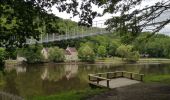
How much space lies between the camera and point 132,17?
Result: 14180 millimetres

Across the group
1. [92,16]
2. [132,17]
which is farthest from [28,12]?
[132,17]

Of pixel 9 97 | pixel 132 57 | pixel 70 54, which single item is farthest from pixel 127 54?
pixel 9 97

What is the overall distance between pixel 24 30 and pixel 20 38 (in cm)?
14

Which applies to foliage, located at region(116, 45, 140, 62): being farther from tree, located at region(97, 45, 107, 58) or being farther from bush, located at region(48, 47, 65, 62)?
bush, located at region(48, 47, 65, 62)

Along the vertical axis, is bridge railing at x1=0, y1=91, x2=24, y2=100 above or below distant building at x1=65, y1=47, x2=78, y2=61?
below

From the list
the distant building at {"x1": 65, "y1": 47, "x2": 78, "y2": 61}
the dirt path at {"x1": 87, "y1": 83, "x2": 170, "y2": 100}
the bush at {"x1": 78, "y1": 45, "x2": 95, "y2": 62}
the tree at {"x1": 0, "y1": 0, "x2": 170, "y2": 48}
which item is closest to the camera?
the tree at {"x1": 0, "y1": 0, "x2": 170, "y2": 48}

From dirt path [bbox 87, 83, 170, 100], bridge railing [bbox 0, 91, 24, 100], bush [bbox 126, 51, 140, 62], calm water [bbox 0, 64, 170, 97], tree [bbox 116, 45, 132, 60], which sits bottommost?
calm water [bbox 0, 64, 170, 97]

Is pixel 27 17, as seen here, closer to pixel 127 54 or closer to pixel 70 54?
pixel 127 54

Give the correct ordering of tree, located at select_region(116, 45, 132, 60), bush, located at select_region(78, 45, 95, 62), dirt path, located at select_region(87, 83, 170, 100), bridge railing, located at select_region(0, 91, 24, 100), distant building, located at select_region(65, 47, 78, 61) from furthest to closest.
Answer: distant building, located at select_region(65, 47, 78, 61) < bush, located at select_region(78, 45, 95, 62) < tree, located at select_region(116, 45, 132, 60) < dirt path, located at select_region(87, 83, 170, 100) < bridge railing, located at select_region(0, 91, 24, 100)

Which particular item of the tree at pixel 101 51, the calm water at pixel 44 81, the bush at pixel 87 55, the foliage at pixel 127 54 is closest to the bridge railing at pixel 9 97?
the calm water at pixel 44 81

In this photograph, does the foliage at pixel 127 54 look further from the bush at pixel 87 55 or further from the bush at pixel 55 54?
the bush at pixel 55 54

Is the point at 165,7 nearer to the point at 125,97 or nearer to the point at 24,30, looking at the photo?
the point at 125,97

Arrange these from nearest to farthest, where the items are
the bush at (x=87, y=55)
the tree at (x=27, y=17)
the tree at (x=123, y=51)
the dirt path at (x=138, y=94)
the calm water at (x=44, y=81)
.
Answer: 1. the tree at (x=27, y=17)
2. the dirt path at (x=138, y=94)
3. the calm water at (x=44, y=81)
4. the tree at (x=123, y=51)
5. the bush at (x=87, y=55)

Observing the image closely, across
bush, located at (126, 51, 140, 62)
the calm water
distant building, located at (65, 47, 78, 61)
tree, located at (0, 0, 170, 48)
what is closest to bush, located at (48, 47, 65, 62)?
distant building, located at (65, 47, 78, 61)
